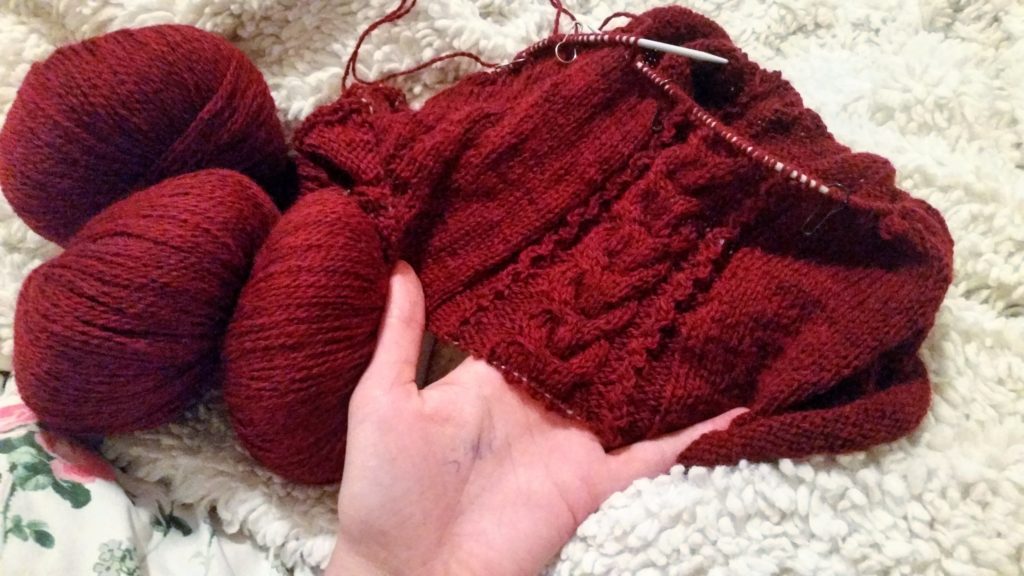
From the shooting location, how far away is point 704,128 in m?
0.71

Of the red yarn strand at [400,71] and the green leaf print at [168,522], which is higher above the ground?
the red yarn strand at [400,71]

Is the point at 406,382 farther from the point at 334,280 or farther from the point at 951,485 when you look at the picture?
the point at 951,485

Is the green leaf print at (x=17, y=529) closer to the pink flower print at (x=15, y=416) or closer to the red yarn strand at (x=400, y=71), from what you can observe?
the pink flower print at (x=15, y=416)

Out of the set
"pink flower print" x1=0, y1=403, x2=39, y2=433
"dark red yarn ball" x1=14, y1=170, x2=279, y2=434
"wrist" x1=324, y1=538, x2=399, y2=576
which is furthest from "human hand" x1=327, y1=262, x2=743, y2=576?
"pink flower print" x1=0, y1=403, x2=39, y2=433

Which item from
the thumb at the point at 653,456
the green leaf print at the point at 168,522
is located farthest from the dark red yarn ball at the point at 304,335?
the thumb at the point at 653,456

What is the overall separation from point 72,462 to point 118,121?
29 cm

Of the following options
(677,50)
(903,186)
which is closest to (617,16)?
(677,50)

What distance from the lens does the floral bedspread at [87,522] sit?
612 millimetres

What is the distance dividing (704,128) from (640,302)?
0.17 m

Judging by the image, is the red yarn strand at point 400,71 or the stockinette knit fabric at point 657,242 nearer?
the stockinette knit fabric at point 657,242

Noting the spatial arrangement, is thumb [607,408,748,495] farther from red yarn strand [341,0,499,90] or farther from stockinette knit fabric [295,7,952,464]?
red yarn strand [341,0,499,90]

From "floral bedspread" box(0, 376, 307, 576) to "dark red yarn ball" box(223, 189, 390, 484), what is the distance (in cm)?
11

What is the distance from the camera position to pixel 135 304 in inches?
22.9

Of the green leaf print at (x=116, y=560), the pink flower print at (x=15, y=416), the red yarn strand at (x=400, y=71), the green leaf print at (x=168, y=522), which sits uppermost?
the red yarn strand at (x=400, y=71)
